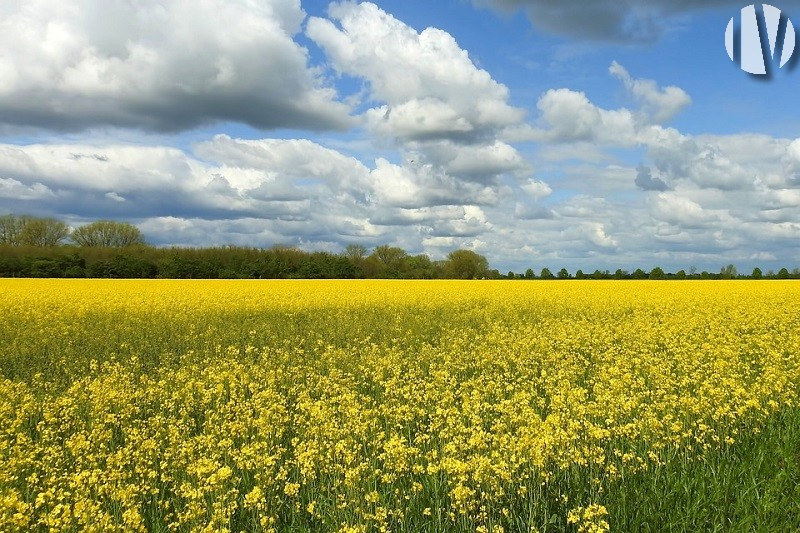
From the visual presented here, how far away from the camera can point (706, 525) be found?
582 centimetres

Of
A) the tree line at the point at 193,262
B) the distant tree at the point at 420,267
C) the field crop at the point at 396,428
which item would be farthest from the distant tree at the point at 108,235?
the field crop at the point at 396,428

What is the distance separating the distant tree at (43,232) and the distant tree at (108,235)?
1.67m

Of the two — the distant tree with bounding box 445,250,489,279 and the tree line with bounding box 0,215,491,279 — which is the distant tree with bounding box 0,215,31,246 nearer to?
the tree line with bounding box 0,215,491,279

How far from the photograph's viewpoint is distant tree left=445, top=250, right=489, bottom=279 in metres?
69.0

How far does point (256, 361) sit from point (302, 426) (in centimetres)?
651

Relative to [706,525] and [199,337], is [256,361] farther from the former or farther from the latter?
[706,525]

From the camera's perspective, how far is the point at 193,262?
187 ft

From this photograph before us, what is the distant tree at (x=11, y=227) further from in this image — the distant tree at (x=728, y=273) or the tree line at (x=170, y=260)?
the distant tree at (x=728, y=273)

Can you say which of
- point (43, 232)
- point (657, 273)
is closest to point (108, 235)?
point (43, 232)

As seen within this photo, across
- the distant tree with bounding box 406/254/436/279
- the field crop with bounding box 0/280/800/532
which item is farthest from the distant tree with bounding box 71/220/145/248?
the field crop with bounding box 0/280/800/532

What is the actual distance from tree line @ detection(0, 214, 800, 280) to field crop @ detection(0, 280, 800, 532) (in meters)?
38.2

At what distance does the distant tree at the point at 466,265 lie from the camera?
69.0 metres

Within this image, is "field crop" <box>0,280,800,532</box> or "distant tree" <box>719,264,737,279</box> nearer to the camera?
"field crop" <box>0,280,800,532</box>

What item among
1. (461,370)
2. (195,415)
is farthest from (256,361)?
(461,370)
